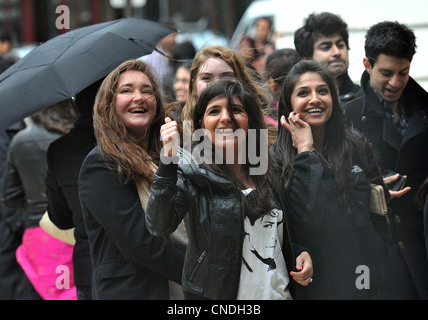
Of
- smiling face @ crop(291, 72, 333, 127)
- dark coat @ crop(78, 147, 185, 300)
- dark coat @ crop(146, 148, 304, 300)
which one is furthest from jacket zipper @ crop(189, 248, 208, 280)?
smiling face @ crop(291, 72, 333, 127)

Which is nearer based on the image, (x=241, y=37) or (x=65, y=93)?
(x=65, y=93)

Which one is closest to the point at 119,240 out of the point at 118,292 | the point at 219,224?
the point at 118,292

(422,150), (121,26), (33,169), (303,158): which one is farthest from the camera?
(33,169)

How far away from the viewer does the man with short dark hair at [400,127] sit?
12.8 ft

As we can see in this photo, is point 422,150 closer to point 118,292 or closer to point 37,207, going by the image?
point 118,292

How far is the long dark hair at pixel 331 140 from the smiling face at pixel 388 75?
373mm

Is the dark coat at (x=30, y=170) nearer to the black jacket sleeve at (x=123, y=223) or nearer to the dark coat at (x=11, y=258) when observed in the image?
the dark coat at (x=11, y=258)

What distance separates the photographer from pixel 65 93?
3.83 meters

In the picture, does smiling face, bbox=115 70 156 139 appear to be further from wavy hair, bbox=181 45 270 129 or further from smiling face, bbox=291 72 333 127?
smiling face, bbox=291 72 333 127

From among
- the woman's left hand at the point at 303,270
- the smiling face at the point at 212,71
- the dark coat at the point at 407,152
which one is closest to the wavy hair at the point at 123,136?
the smiling face at the point at 212,71

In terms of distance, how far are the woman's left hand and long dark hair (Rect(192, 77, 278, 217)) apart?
0.93 ft

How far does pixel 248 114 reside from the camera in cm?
347
